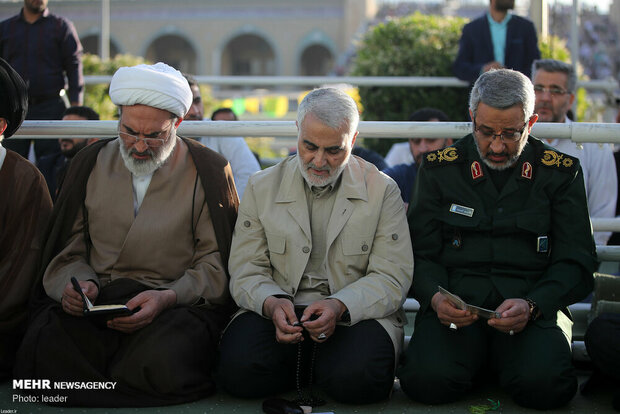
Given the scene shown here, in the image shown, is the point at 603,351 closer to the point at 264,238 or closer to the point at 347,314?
the point at 347,314

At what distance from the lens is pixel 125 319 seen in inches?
136

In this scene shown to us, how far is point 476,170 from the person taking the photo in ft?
12.0

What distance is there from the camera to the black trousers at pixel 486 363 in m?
3.33

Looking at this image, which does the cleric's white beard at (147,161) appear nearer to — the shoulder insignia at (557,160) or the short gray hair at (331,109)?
the short gray hair at (331,109)

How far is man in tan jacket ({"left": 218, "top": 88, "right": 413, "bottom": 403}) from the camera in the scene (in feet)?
11.3

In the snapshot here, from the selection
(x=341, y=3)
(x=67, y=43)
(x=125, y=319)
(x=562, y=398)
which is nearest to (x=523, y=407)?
(x=562, y=398)

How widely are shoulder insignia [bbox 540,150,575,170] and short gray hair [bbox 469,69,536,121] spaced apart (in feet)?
0.72

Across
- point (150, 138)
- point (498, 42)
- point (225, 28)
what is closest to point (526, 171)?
point (150, 138)

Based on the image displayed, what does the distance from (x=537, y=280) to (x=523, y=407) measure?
561 mm

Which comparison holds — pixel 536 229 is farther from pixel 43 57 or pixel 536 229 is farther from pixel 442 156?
pixel 43 57

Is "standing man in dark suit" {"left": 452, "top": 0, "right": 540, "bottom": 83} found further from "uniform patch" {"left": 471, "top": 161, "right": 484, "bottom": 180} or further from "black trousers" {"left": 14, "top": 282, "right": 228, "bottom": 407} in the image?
"black trousers" {"left": 14, "top": 282, "right": 228, "bottom": 407}

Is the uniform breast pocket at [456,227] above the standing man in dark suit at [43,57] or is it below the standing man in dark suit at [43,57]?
below

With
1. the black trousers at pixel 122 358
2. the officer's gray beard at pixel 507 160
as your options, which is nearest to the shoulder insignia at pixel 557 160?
the officer's gray beard at pixel 507 160
